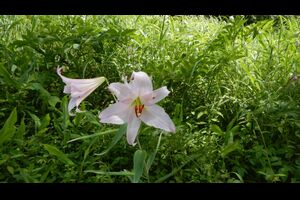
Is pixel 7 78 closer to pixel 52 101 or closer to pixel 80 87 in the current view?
pixel 52 101

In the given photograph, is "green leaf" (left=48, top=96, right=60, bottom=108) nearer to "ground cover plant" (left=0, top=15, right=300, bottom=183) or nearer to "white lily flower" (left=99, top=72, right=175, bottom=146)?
"ground cover plant" (left=0, top=15, right=300, bottom=183)

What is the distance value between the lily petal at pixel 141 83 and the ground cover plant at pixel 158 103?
0.08 metres

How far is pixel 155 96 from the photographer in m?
1.40

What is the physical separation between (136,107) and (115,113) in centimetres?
7

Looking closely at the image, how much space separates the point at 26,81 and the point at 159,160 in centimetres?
68

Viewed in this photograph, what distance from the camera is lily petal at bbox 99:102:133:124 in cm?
142

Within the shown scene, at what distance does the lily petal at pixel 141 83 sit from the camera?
53.4 inches

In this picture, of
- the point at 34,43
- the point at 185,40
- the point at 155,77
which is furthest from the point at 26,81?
the point at 185,40

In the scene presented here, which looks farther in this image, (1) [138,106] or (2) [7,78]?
(2) [7,78]

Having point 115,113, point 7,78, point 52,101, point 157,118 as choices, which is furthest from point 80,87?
point 7,78

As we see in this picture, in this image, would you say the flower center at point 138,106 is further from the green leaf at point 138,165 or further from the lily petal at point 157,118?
the green leaf at point 138,165

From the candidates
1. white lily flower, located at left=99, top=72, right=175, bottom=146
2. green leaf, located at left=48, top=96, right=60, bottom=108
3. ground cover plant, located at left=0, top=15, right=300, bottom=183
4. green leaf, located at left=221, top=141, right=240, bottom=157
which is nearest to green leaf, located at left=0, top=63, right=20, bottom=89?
ground cover plant, located at left=0, top=15, right=300, bottom=183

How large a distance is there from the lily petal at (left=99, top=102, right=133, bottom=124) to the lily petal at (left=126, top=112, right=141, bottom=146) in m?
0.02

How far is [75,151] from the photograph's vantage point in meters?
1.83
